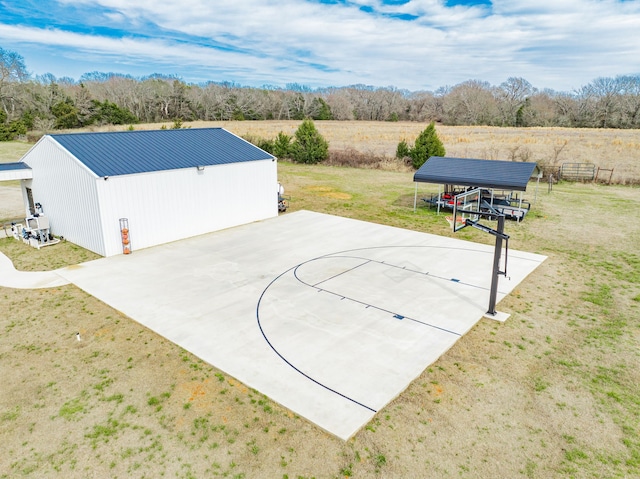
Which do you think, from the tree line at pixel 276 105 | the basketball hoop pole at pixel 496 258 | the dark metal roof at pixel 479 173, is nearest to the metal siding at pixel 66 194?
the basketball hoop pole at pixel 496 258

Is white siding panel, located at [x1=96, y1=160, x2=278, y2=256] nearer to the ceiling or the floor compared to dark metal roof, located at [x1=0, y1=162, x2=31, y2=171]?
nearer to the floor

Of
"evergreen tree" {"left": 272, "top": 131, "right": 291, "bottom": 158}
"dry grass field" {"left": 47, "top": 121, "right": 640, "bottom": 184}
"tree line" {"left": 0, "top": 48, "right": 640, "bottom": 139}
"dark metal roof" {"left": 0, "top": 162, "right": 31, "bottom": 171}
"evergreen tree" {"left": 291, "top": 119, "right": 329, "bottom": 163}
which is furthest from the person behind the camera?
"tree line" {"left": 0, "top": 48, "right": 640, "bottom": 139}

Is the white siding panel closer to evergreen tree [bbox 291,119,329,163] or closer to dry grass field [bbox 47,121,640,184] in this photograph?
evergreen tree [bbox 291,119,329,163]

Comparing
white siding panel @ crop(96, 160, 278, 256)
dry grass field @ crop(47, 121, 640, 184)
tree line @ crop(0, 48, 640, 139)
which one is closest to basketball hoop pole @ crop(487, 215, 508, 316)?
white siding panel @ crop(96, 160, 278, 256)

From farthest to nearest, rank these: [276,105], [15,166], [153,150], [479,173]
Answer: [276,105], [479,173], [15,166], [153,150]

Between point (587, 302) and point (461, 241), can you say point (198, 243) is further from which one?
point (587, 302)

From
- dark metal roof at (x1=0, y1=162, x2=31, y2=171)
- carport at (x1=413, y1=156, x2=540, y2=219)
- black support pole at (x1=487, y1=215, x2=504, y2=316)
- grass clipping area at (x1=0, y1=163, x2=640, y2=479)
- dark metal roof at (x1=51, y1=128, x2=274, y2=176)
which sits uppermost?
dark metal roof at (x1=51, y1=128, x2=274, y2=176)

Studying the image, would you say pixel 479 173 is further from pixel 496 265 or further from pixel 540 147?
pixel 540 147

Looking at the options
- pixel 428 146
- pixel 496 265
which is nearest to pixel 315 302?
pixel 496 265
